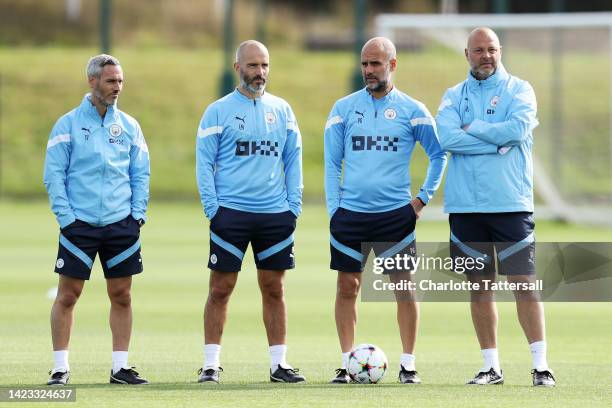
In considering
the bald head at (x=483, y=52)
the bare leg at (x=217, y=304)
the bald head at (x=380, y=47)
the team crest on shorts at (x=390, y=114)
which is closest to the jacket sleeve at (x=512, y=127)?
the bald head at (x=483, y=52)

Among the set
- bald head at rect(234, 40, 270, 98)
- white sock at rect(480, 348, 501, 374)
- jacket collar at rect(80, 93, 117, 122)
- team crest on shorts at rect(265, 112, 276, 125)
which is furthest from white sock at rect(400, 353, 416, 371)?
jacket collar at rect(80, 93, 117, 122)

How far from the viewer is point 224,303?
9.32 meters

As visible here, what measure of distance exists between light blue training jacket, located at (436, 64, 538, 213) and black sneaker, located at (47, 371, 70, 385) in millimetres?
2746

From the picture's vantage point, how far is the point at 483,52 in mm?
8945

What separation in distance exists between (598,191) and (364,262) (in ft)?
57.0

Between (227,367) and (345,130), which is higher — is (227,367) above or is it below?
below

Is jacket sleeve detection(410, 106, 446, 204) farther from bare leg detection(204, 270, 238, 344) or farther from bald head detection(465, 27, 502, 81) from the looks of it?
bare leg detection(204, 270, 238, 344)

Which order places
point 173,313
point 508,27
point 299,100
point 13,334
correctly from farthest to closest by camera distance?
point 299,100 → point 508,27 → point 173,313 → point 13,334

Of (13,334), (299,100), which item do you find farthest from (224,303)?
(299,100)

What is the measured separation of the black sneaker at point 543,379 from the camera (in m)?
8.77

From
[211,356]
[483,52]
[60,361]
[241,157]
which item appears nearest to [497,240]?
[483,52]

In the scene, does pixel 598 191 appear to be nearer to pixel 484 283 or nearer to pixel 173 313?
pixel 173 313

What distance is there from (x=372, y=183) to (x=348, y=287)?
2.37ft

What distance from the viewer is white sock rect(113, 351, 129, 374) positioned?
29.5ft
